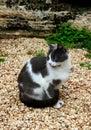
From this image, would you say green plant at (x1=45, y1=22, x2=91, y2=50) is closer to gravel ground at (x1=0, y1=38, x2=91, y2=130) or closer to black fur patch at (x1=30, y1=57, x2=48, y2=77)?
gravel ground at (x1=0, y1=38, x2=91, y2=130)

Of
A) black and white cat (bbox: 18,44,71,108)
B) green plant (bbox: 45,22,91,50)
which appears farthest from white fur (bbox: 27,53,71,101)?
green plant (bbox: 45,22,91,50)

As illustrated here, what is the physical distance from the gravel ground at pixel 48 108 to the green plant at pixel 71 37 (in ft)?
4.18

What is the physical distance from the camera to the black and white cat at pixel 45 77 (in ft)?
19.3

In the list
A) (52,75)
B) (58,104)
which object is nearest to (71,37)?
(58,104)

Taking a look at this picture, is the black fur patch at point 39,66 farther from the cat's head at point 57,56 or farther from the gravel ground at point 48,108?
the gravel ground at point 48,108

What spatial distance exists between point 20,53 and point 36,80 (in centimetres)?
299

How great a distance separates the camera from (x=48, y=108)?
6246 millimetres

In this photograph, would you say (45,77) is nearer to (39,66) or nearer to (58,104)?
(39,66)

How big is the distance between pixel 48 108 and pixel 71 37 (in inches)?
149

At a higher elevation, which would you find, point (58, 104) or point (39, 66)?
point (39, 66)

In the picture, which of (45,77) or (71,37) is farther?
(71,37)

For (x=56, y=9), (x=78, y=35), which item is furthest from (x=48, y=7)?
(x=78, y=35)

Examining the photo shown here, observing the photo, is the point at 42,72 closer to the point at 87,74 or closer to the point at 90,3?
the point at 87,74

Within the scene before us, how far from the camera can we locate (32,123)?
19.4 ft
